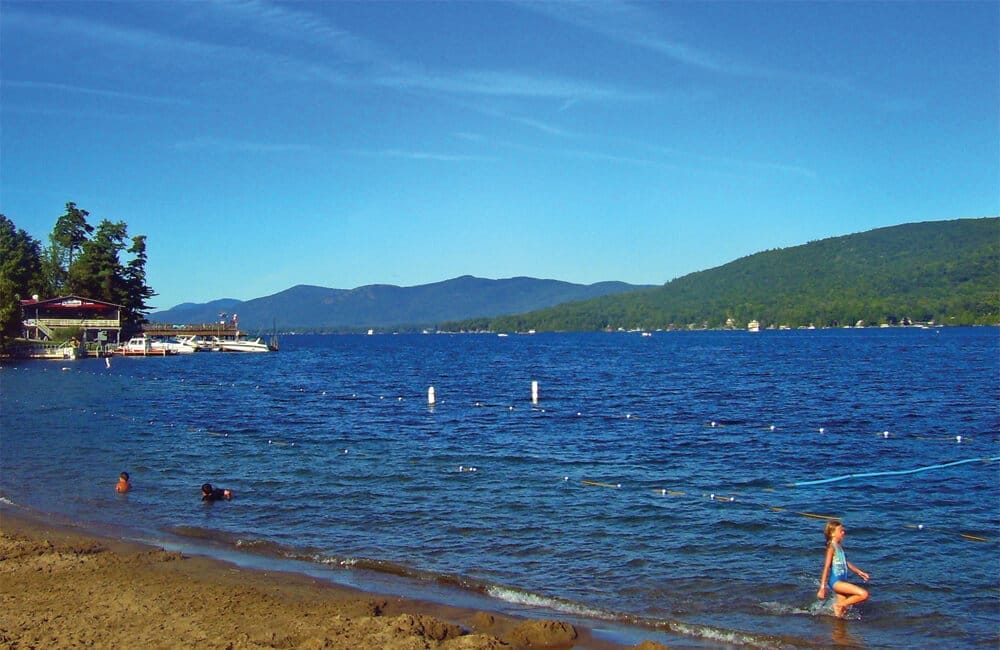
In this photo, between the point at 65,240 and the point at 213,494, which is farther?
the point at 65,240

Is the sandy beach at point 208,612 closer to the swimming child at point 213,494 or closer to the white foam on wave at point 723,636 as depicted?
the white foam on wave at point 723,636

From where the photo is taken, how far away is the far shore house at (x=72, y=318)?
94562mm

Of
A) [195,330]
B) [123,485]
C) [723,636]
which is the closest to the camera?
[723,636]

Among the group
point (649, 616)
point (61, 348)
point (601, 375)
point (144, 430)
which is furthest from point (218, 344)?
point (649, 616)

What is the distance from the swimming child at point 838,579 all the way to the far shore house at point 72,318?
97.6m

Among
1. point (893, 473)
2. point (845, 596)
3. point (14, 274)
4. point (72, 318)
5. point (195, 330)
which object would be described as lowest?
point (893, 473)

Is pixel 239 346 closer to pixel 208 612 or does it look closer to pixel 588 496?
pixel 588 496

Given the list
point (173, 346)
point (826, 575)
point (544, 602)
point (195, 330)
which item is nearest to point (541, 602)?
point (544, 602)

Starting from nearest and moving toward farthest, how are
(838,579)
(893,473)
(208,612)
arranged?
(208,612) → (838,579) → (893,473)

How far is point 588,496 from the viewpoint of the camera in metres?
21.3

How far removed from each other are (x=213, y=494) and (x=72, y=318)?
89494mm

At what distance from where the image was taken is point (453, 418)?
131 ft

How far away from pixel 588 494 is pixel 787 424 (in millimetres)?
17859

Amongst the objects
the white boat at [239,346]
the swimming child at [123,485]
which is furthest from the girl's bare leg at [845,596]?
the white boat at [239,346]
